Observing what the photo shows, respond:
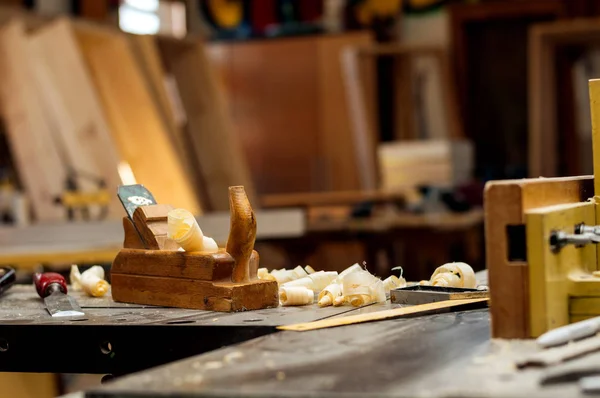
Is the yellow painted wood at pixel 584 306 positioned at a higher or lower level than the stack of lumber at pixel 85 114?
lower

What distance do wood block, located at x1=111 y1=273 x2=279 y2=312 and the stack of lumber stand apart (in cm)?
303

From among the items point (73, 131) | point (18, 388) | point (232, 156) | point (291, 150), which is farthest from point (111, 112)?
point (291, 150)

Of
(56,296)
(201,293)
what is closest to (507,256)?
(201,293)

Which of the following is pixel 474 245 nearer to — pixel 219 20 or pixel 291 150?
pixel 291 150

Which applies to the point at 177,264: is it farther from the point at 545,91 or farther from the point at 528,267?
the point at 545,91

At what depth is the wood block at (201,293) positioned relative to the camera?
6.03 feet

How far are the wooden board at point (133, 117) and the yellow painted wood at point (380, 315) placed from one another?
3598mm

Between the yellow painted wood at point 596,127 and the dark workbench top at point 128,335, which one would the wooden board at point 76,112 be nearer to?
the dark workbench top at point 128,335

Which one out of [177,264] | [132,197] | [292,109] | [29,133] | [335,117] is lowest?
[177,264]

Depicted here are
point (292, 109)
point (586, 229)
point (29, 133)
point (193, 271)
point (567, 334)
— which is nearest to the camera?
Answer: point (567, 334)

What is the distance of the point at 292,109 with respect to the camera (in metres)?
9.64

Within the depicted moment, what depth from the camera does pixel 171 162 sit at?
5.34 metres

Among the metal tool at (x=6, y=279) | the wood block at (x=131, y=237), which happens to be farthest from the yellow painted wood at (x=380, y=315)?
the metal tool at (x=6, y=279)

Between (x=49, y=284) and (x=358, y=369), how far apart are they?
1095 mm
